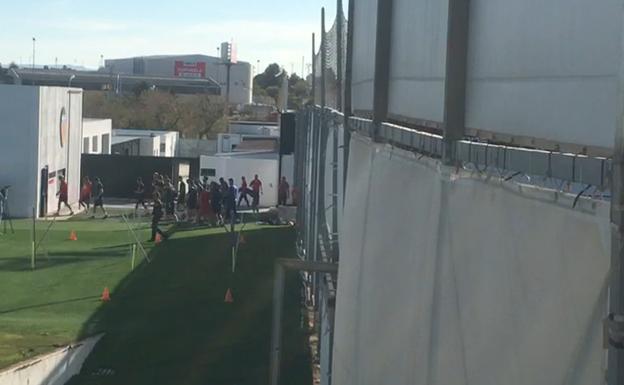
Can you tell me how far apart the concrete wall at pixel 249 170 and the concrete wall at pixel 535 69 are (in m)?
28.5

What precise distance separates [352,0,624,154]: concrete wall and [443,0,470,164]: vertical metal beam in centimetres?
2

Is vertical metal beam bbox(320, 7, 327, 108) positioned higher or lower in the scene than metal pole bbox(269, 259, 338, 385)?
higher

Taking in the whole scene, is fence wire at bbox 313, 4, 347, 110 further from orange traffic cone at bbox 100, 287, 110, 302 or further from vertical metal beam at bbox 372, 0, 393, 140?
orange traffic cone at bbox 100, 287, 110, 302

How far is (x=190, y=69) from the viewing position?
4715 inches

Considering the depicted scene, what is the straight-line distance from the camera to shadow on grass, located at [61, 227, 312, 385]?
11.0 metres

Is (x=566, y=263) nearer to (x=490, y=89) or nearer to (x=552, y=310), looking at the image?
(x=552, y=310)

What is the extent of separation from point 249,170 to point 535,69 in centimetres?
3059

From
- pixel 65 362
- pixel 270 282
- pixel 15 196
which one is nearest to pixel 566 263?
pixel 65 362

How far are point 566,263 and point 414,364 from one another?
66.6 inches

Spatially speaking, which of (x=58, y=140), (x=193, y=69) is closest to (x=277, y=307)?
(x=58, y=140)

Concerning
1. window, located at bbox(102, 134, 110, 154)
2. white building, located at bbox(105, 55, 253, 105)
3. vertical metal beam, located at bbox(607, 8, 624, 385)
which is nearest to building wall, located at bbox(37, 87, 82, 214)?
window, located at bbox(102, 134, 110, 154)

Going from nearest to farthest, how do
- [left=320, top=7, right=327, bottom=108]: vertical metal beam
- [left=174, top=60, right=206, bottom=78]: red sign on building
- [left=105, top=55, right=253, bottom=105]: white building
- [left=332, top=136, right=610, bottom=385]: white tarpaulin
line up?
[left=332, top=136, right=610, bottom=385]: white tarpaulin, [left=320, top=7, right=327, bottom=108]: vertical metal beam, [left=105, top=55, right=253, bottom=105]: white building, [left=174, top=60, right=206, bottom=78]: red sign on building

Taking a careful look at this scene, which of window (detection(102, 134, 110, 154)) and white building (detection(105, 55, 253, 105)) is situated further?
white building (detection(105, 55, 253, 105))

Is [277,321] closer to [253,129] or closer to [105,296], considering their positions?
[105,296]
